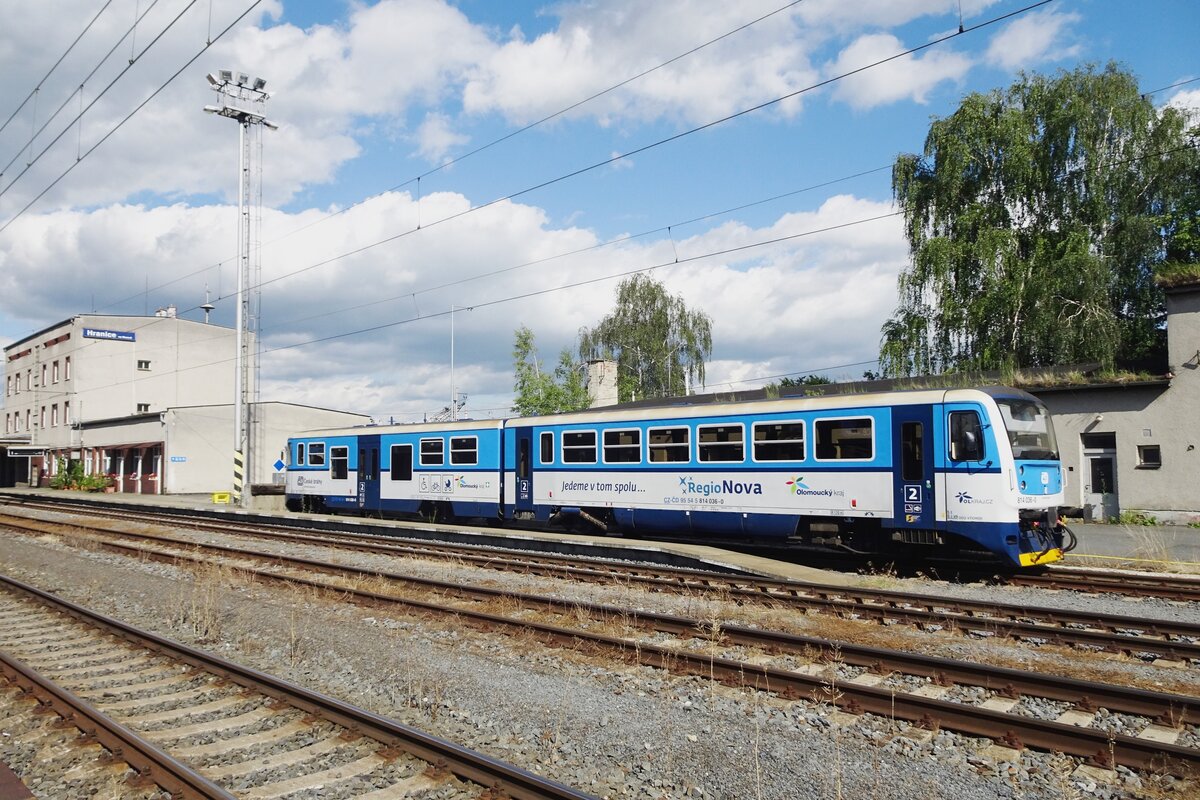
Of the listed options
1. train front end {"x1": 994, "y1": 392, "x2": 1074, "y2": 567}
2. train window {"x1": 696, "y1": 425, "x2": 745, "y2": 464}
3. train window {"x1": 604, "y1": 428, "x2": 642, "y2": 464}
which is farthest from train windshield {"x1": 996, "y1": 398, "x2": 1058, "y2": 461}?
train window {"x1": 604, "y1": 428, "x2": 642, "y2": 464}

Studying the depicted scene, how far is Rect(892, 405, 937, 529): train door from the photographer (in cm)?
1311

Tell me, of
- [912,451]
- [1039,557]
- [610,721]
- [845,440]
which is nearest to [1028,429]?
[912,451]

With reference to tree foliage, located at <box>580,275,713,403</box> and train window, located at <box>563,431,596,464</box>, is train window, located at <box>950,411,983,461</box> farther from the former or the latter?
tree foliage, located at <box>580,275,713,403</box>

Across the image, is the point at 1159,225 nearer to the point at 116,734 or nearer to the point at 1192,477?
the point at 1192,477

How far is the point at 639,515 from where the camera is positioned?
1731 cm

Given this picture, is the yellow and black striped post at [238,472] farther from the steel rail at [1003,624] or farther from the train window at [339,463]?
the steel rail at [1003,624]

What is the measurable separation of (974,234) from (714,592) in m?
25.5

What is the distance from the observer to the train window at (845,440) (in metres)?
13.8

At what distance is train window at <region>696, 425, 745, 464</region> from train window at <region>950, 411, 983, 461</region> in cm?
378

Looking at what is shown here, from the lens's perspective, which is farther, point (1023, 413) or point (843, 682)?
point (1023, 413)

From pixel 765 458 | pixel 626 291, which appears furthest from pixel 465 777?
pixel 626 291

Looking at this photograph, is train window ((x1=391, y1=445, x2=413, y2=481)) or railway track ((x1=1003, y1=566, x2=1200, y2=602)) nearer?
railway track ((x1=1003, y1=566, x2=1200, y2=602))

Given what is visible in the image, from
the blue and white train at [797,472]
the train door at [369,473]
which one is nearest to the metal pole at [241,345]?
the train door at [369,473]

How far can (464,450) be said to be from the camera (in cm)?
2148
